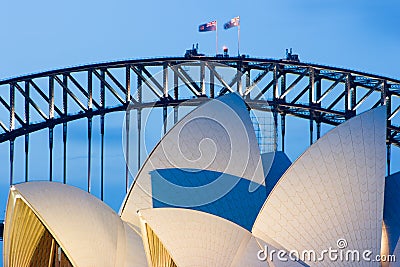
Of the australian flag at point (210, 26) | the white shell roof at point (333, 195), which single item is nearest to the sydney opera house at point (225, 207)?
the white shell roof at point (333, 195)

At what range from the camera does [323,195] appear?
4512 cm

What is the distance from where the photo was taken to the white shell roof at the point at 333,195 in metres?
45.0

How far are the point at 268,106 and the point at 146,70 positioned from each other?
8.33 metres

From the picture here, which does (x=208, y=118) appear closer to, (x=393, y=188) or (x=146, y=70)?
(x=393, y=188)

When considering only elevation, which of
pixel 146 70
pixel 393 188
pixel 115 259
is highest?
pixel 146 70

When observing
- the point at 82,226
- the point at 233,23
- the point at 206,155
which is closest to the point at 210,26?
the point at 233,23

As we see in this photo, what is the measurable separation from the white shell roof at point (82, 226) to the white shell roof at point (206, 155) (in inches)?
79.0

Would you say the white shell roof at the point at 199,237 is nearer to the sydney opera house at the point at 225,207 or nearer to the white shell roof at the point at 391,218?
the sydney opera house at the point at 225,207

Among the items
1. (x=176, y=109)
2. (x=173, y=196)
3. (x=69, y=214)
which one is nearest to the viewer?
(x=69, y=214)

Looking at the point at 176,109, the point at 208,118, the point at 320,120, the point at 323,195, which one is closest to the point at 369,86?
the point at 320,120

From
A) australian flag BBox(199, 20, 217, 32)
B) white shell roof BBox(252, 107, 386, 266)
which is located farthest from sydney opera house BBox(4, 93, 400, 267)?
australian flag BBox(199, 20, 217, 32)

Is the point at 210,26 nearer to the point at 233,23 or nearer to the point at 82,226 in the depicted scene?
the point at 233,23

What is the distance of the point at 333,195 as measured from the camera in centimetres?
4509

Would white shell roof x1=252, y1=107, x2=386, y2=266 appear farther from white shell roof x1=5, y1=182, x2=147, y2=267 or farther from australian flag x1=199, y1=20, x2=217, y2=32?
australian flag x1=199, y1=20, x2=217, y2=32
